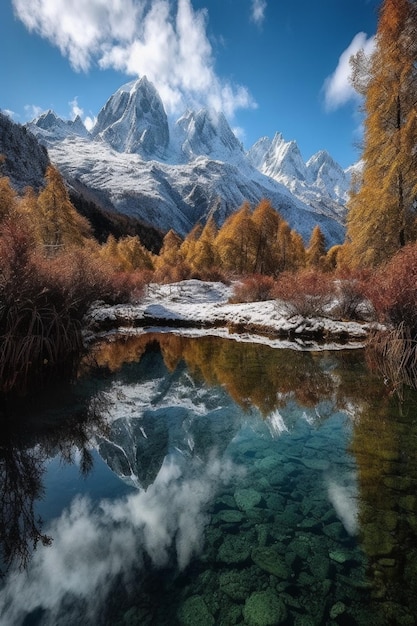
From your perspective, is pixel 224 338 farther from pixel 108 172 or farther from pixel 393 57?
pixel 108 172

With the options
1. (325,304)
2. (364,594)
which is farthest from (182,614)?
(325,304)

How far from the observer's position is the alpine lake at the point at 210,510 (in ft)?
9.33

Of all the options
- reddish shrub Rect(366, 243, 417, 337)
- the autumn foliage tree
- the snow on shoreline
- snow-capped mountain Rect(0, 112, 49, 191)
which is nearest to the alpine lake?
reddish shrub Rect(366, 243, 417, 337)

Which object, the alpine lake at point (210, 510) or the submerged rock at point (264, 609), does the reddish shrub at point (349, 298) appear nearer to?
the alpine lake at point (210, 510)

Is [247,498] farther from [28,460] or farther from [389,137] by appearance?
[389,137]

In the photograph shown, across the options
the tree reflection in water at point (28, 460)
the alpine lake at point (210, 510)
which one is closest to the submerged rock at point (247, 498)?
the alpine lake at point (210, 510)

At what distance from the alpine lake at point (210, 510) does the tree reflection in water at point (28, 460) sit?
Result: 0.08 feet

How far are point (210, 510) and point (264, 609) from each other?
1316mm

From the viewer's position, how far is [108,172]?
197 meters

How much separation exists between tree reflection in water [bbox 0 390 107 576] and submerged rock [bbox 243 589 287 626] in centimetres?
207

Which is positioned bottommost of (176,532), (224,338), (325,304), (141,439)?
(176,532)

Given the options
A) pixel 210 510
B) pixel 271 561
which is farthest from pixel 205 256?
pixel 271 561

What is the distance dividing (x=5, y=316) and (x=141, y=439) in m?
4.80

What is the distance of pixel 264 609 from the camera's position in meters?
2.78
